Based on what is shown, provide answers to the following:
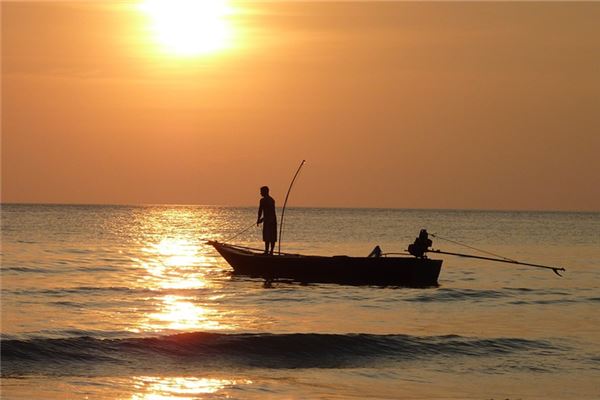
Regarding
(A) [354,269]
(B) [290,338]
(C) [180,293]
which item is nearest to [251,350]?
(B) [290,338]

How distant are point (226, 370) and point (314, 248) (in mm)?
34507

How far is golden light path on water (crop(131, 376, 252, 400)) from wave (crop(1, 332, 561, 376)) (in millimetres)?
1344

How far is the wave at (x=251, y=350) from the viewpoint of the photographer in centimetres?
1636

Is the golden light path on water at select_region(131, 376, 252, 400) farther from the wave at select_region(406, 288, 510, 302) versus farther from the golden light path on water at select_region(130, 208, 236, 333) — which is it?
the wave at select_region(406, 288, 510, 302)

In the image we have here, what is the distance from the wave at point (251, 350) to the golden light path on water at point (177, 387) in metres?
1.34

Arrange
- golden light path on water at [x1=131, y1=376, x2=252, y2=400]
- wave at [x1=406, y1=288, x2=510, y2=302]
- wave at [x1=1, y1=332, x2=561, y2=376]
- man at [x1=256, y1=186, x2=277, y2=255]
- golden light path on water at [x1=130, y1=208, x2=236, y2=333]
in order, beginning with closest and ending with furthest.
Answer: golden light path on water at [x1=131, y1=376, x2=252, y2=400]
wave at [x1=1, y1=332, x2=561, y2=376]
golden light path on water at [x1=130, y1=208, x2=236, y2=333]
wave at [x1=406, y1=288, x2=510, y2=302]
man at [x1=256, y1=186, x2=277, y2=255]

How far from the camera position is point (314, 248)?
50312 millimetres

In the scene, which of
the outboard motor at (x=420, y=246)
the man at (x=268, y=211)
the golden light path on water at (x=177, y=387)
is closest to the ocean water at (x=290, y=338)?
the golden light path on water at (x=177, y=387)

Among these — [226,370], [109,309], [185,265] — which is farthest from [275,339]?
[185,265]

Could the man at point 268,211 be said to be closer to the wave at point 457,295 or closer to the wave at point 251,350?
the wave at point 457,295

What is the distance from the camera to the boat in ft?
Answer: 83.9

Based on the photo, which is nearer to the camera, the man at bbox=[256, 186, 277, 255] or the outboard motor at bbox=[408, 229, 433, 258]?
the outboard motor at bbox=[408, 229, 433, 258]

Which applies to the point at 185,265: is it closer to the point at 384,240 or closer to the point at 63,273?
the point at 63,273

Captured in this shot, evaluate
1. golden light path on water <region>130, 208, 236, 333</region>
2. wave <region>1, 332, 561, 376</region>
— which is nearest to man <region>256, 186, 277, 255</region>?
golden light path on water <region>130, 208, 236, 333</region>
